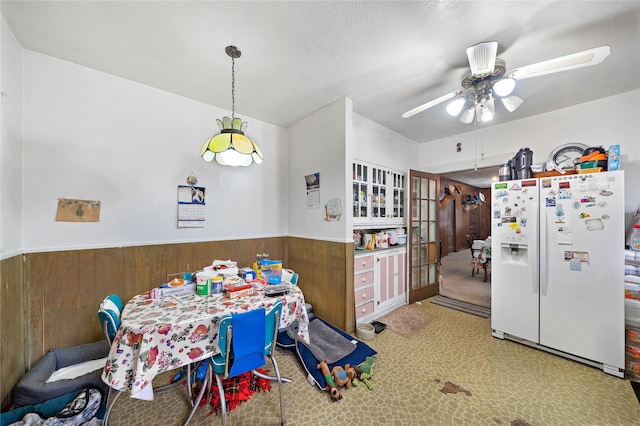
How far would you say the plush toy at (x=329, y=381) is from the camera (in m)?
1.69

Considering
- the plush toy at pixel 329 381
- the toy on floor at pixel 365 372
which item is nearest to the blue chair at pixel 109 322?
the plush toy at pixel 329 381

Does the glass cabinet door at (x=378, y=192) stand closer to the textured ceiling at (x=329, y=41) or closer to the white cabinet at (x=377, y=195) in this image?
the white cabinet at (x=377, y=195)

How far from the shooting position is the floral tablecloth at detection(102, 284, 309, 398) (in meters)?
1.21

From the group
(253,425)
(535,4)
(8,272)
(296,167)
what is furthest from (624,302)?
(8,272)

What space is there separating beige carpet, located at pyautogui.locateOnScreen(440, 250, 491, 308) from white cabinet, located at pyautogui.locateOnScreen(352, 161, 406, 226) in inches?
66.1

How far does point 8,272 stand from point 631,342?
4874mm

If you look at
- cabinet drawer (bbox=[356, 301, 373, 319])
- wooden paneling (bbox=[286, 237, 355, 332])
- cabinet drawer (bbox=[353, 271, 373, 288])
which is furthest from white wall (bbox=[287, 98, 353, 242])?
cabinet drawer (bbox=[356, 301, 373, 319])

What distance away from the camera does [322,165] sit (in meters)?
2.81

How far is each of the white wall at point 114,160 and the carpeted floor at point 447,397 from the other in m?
1.48

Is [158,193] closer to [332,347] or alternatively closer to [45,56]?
[45,56]

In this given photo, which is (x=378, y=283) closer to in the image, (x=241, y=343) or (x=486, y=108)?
(x=241, y=343)

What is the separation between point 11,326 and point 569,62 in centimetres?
419

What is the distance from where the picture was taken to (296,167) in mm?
3240

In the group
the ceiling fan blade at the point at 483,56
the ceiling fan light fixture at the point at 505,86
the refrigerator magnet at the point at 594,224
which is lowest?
the refrigerator magnet at the point at 594,224
